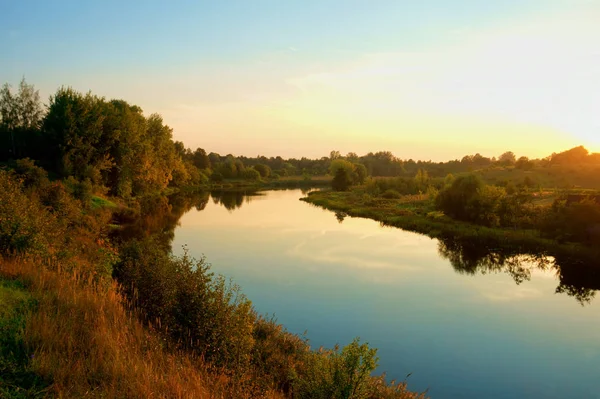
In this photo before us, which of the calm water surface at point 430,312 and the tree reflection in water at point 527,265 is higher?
the tree reflection in water at point 527,265

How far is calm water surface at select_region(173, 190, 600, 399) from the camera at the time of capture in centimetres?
1166

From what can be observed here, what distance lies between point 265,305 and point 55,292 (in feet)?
31.9

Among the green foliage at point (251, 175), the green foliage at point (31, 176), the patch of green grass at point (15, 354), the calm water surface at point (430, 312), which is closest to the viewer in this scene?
the patch of green grass at point (15, 354)

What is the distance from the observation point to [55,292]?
26.1ft

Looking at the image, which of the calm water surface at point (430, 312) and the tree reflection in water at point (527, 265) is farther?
the tree reflection in water at point (527, 265)

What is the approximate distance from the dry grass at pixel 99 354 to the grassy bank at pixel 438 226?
27.9m

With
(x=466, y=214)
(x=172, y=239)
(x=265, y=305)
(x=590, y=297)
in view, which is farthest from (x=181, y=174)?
(x=590, y=297)

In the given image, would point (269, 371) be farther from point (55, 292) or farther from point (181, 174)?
point (181, 174)

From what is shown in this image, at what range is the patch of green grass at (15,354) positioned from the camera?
4684 millimetres

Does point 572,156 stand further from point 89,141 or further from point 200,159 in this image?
point 200,159

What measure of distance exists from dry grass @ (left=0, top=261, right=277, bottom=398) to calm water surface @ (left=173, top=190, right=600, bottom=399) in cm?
739

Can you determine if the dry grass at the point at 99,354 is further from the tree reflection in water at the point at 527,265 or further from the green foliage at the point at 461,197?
the green foliage at the point at 461,197

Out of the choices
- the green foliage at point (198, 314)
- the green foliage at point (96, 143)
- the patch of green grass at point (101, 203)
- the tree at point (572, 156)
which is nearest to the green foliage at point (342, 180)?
the green foliage at point (96, 143)

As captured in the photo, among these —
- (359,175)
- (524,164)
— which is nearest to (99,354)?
(524,164)
